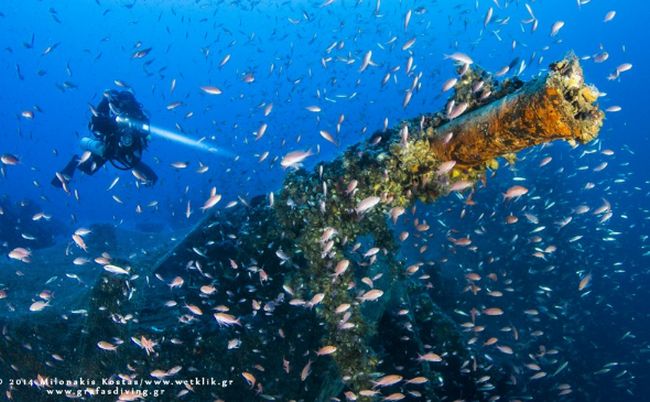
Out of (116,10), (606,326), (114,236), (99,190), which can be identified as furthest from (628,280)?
(99,190)

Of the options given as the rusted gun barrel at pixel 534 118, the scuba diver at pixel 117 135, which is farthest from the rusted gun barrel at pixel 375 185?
the scuba diver at pixel 117 135

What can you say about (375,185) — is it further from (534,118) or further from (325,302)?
(534,118)

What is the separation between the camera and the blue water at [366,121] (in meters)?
16.1

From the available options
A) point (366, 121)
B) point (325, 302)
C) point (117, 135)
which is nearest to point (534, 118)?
point (325, 302)

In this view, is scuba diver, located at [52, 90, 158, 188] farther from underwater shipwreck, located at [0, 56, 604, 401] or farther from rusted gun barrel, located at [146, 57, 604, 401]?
rusted gun barrel, located at [146, 57, 604, 401]

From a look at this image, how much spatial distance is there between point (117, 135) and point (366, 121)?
1721cm

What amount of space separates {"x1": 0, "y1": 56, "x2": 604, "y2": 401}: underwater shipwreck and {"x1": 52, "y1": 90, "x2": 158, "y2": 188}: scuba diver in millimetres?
4027

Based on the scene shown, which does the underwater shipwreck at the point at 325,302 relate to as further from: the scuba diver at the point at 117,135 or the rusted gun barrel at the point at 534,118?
the scuba diver at the point at 117,135

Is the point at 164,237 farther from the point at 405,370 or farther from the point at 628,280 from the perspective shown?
the point at 628,280

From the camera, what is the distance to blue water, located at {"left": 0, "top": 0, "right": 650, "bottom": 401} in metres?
16.1

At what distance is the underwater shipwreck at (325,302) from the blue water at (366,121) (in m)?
0.98

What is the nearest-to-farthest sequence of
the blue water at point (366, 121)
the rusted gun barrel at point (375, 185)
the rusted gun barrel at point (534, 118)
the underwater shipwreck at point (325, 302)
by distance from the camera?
1. the rusted gun barrel at point (534, 118)
2. the rusted gun barrel at point (375, 185)
3. the underwater shipwreck at point (325, 302)
4. the blue water at point (366, 121)

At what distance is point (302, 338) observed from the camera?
6.18 m

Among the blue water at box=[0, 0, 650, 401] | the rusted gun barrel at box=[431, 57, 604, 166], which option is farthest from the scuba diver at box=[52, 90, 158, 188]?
the rusted gun barrel at box=[431, 57, 604, 166]
